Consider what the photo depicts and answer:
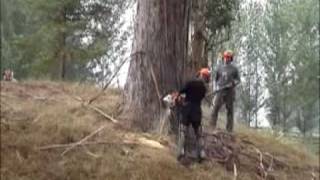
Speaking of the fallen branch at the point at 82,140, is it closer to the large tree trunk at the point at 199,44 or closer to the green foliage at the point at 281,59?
the green foliage at the point at 281,59

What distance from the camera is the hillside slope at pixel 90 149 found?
34.7 feet

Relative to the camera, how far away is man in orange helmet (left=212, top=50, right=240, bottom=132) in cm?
1371

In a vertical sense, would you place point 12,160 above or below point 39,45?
below

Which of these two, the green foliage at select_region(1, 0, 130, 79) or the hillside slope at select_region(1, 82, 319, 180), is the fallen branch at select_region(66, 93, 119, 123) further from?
the green foliage at select_region(1, 0, 130, 79)

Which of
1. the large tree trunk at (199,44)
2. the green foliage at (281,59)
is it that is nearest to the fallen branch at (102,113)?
the green foliage at (281,59)

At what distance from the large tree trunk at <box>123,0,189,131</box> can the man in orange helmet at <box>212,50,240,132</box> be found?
1289mm

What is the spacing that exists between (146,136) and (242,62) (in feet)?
26.8

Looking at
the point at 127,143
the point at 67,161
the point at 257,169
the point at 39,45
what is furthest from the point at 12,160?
the point at 39,45

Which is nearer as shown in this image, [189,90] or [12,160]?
[12,160]

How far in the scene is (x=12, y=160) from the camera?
34.3 ft

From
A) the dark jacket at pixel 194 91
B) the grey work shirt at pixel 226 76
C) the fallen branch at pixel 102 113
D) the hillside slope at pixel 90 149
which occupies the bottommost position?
the hillside slope at pixel 90 149

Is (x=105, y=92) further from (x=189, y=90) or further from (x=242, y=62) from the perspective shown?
(x=242, y=62)

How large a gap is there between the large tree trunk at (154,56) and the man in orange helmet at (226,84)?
1.29 meters

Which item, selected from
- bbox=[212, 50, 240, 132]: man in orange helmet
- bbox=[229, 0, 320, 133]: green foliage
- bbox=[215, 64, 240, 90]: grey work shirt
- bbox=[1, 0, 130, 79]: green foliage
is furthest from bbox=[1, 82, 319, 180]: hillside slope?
bbox=[1, 0, 130, 79]: green foliage
